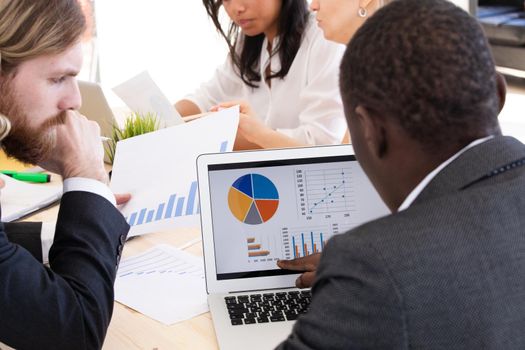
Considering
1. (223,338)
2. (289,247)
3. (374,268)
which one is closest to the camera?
(374,268)

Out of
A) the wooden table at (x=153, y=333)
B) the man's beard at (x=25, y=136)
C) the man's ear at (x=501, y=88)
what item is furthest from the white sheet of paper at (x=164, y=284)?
the man's ear at (x=501, y=88)

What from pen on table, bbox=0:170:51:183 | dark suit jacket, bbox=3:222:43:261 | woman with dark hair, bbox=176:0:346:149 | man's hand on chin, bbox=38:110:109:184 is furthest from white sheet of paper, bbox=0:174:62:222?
woman with dark hair, bbox=176:0:346:149

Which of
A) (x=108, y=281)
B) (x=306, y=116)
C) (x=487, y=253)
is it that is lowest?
(x=306, y=116)

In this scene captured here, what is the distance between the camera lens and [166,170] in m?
1.50

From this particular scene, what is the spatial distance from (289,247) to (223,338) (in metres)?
0.22

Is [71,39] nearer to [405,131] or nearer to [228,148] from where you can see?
[228,148]

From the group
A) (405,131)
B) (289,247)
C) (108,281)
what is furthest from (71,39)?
(405,131)

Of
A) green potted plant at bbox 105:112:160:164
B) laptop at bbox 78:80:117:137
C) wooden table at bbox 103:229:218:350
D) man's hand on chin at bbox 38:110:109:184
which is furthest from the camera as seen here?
laptop at bbox 78:80:117:137

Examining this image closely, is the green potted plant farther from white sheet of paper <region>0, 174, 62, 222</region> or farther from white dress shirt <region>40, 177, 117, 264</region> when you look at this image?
white dress shirt <region>40, 177, 117, 264</region>

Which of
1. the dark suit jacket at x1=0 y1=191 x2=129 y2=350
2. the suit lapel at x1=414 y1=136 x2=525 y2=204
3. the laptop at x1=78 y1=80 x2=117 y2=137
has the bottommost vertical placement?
the laptop at x1=78 y1=80 x2=117 y2=137

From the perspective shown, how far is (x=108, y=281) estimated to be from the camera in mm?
1095

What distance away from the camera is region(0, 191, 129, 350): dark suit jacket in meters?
1.00

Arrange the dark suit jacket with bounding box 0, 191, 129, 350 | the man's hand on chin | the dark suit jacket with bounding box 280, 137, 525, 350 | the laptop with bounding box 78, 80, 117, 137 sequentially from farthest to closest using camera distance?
the laptop with bounding box 78, 80, 117, 137 → the man's hand on chin → the dark suit jacket with bounding box 0, 191, 129, 350 → the dark suit jacket with bounding box 280, 137, 525, 350

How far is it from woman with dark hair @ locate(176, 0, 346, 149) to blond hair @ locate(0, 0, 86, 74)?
2.65ft
